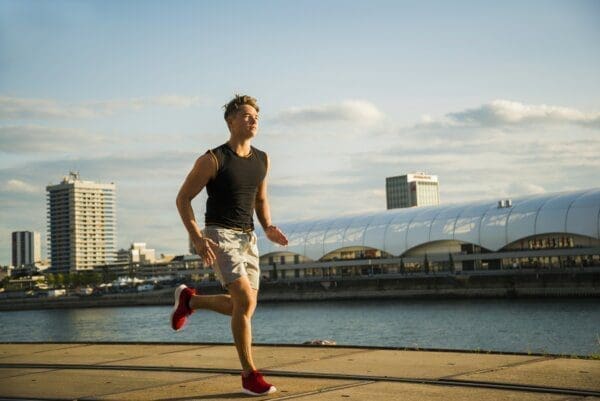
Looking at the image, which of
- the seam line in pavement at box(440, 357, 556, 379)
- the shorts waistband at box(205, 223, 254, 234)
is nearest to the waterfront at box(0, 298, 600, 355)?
the seam line in pavement at box(440, 357, 556, 379)

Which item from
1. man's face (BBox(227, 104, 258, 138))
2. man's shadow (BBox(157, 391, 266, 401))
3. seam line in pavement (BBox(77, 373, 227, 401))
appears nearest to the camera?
man's shadow (BBox(157, 391, 266, 401))

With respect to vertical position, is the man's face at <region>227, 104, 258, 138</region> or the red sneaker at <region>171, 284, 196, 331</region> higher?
the man's face at <region>227, 104, 258, 138</region>

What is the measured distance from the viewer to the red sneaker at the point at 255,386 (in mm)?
6070

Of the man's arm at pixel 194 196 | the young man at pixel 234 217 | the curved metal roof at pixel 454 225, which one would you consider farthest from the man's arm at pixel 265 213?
the curved metal roof at pixel 454 225

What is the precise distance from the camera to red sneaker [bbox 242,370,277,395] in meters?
6.07

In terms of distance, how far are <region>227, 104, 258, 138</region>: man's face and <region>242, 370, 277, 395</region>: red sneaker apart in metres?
1.89

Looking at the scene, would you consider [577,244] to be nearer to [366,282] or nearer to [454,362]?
[366,282]

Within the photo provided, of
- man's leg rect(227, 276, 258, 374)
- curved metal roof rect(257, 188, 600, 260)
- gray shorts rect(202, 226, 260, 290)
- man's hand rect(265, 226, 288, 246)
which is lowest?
man's leg rect(227, 276, 258, 374)

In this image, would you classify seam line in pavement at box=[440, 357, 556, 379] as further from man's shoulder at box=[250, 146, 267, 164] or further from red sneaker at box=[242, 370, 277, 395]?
man's shoulder at box=[250, 146, 267, 164]

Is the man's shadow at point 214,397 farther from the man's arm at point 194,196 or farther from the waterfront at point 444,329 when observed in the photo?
the waterfront at point 444,329

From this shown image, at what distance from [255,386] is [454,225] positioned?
87.1 m

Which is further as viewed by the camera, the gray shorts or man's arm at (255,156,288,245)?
man's arm at (255,156,288,245)

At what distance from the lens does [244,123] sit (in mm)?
6492

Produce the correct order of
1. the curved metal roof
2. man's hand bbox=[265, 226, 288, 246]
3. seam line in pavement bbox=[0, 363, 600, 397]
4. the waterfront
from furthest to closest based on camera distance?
1. the curved metal roof
2. the waterfront
3. man's hand bbox=[265, 226, 288, 246]
4. seam line in pavement bbox=[0, 363, 600, 397]
